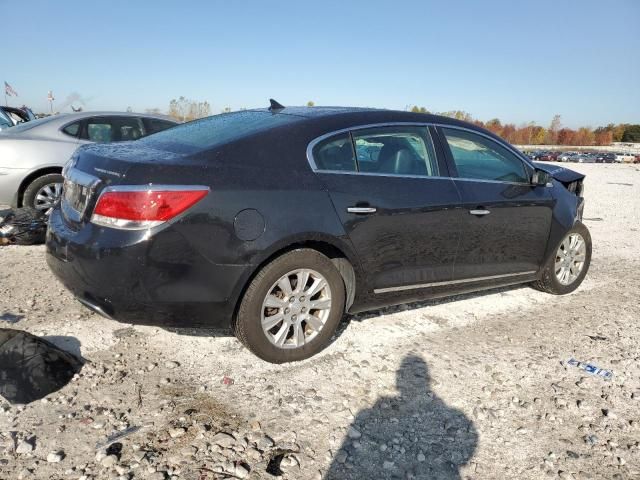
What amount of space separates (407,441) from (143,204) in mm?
1822

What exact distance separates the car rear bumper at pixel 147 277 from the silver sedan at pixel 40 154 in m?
3.46

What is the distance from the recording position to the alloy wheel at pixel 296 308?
3152 millimetres

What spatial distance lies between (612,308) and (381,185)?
109 inches

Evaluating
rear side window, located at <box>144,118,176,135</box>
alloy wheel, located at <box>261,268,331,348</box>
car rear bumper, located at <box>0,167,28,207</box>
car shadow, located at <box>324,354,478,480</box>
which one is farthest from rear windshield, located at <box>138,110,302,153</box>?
rear side window, located at <box>144,118,176,135</box>

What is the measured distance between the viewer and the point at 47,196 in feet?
20.3

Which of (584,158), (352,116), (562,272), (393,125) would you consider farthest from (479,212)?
(584,158)

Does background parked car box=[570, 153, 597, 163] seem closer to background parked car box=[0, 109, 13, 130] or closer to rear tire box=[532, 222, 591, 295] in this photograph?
background parked car box=[0, 109, 13, 130]

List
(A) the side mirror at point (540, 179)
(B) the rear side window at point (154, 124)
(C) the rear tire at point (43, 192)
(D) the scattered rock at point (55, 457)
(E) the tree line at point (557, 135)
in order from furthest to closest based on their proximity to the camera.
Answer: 1. (E) the tree line at point (557, 135)
2. (B) the rear side window at point (154, 124)
3. (C) the rear tire at point (43, 192)
4. (A) the side mirror at point (540, 179)
5. (D) the scattered rock at point (55, 457)

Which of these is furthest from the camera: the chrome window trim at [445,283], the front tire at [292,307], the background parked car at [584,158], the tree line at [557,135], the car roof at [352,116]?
the tree line at [557,135]

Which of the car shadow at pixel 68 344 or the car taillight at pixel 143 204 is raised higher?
the car taillight at pixel 143 204

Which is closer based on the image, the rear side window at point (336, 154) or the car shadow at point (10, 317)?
the rear side window at point (336, 154)

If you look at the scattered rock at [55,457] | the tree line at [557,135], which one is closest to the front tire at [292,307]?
the scattered rock at [55,457]

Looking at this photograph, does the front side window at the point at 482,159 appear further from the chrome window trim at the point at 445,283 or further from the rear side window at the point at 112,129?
the rear side window at the point at 112,129

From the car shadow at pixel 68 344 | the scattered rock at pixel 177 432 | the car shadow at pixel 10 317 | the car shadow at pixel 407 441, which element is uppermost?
the car shadow at pixel 10 317
